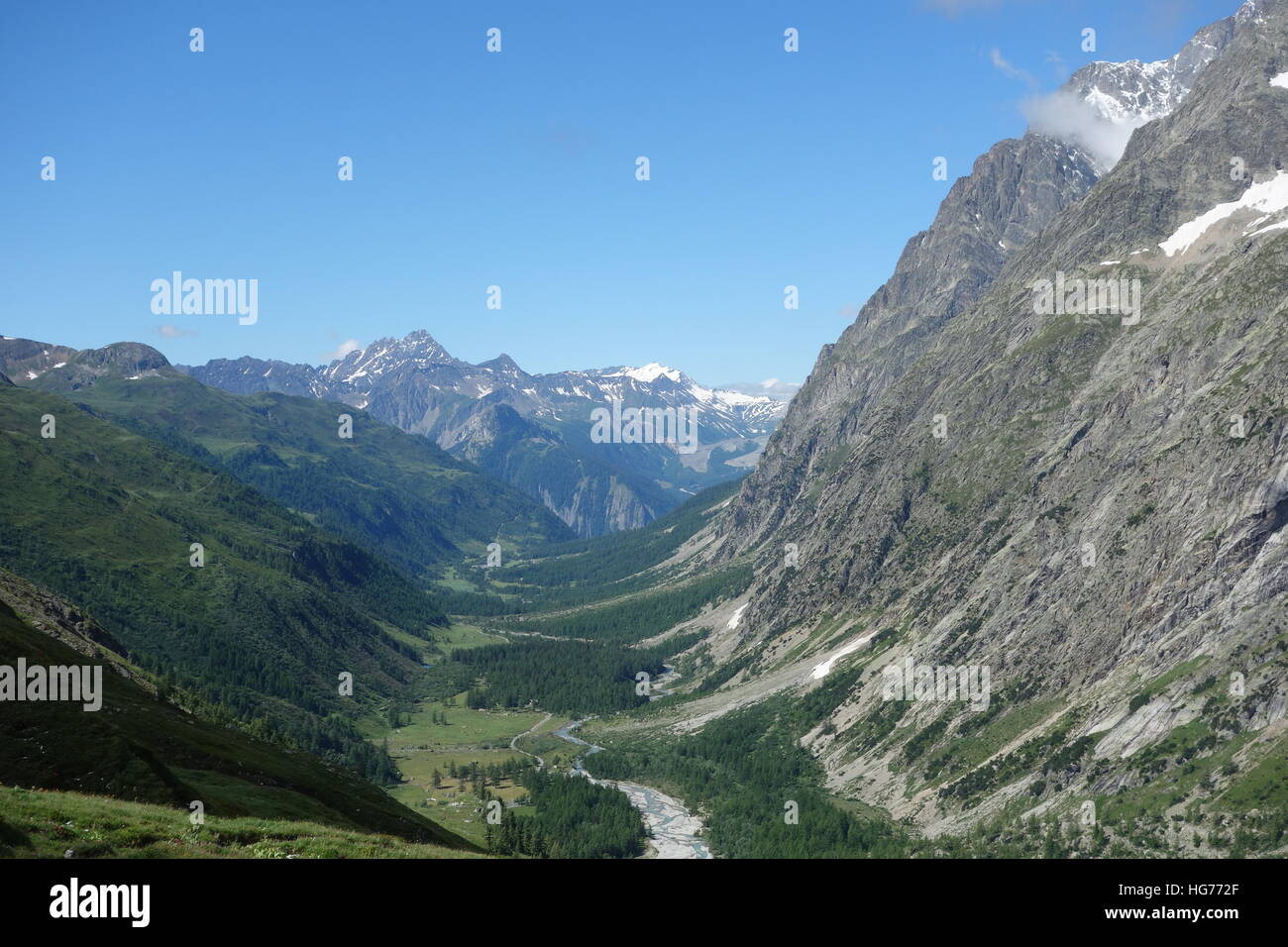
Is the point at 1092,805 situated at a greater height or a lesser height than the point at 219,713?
lesser

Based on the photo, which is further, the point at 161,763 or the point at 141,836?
the point at 161,763

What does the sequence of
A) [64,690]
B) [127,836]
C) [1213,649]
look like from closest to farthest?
[127,836] → [64,690] → [1213,649]

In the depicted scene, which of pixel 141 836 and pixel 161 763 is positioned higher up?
pixel 141 836

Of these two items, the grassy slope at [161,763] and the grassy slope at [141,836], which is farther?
the grassy slope at [161,763]

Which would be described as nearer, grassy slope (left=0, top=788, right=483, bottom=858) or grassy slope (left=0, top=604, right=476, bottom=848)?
grassy slope (left=0, top=788, right=483, bottom=858)

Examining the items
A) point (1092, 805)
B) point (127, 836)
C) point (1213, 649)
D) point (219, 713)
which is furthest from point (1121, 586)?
point (127, 836)
